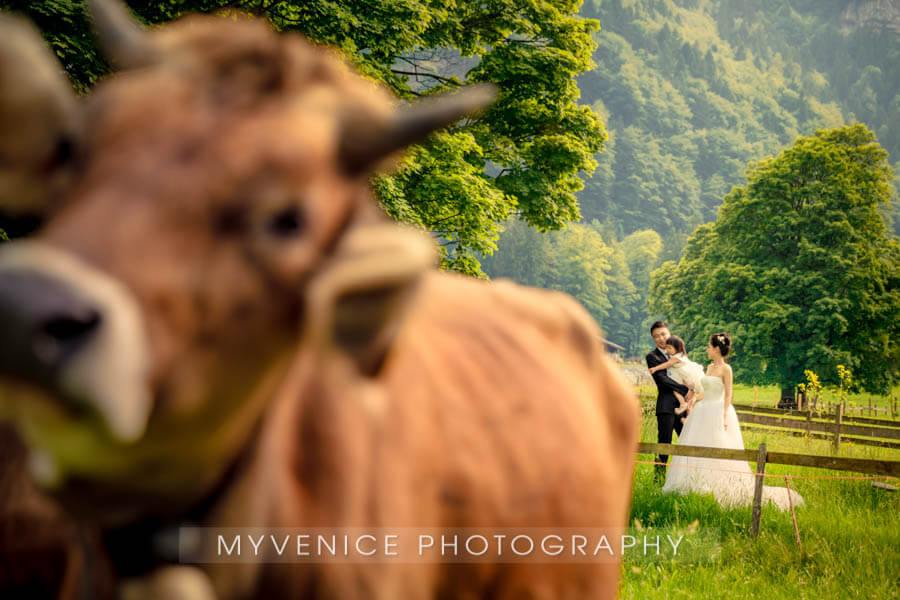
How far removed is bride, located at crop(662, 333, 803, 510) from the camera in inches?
379

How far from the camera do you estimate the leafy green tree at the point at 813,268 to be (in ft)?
106

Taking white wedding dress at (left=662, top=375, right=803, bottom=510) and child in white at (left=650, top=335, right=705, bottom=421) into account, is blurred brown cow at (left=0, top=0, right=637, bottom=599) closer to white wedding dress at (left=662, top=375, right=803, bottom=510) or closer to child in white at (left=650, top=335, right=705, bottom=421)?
white wedding dress at (left=662, top=375, right=803, bottom=510)

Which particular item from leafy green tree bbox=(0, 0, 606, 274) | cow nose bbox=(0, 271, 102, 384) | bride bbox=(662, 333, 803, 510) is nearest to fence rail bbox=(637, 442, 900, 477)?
bride bbox=(662, 333, 803, 510)

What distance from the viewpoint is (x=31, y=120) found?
1.44 m

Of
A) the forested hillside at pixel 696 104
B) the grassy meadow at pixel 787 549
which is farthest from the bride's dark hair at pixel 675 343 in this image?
the forested hillside at pixel 696 104

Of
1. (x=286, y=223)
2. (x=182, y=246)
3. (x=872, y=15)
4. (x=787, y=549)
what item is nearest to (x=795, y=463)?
(x=787, y=549)

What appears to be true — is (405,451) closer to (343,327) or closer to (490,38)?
(343,327)

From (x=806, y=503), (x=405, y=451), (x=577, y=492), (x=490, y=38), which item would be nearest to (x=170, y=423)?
(x=405, y=451)

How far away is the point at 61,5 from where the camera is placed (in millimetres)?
8648

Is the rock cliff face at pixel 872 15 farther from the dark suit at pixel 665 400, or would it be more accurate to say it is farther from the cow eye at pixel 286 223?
the cow eye at pixel 286 223

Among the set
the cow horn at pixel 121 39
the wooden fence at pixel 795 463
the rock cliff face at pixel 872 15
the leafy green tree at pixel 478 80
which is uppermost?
the rock cliff face at pixel 872 15

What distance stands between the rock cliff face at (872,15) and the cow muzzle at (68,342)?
198 meters

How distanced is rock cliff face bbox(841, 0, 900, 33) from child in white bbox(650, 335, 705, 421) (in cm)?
18764

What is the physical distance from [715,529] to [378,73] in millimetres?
8650
